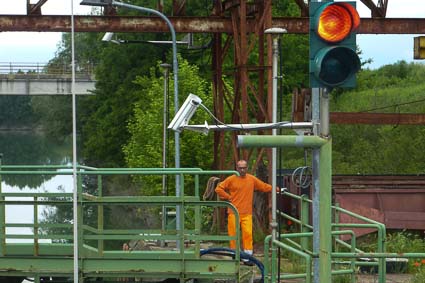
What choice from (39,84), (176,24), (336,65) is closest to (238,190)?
(336,65)

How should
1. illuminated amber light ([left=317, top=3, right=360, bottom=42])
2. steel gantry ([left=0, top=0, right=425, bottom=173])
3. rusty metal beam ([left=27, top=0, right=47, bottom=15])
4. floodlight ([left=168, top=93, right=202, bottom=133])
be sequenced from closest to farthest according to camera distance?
1. illuminated amber light ([left=317, top=3, right=360, bottom=42])
2. floodlight ([left=168, top=93, right=202, bottom=133])
3. steel gantry ([left=0, top=0, right=425, bottom=173])
4. rusty metal beam ([left=27, top=0, right=47, bottom=15])

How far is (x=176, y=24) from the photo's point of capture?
26.2m

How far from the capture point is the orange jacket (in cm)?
1577

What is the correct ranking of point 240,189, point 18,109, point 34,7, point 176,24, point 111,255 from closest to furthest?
point 111,255
point 240,189
point 34,7
point 176,24
point 18,109

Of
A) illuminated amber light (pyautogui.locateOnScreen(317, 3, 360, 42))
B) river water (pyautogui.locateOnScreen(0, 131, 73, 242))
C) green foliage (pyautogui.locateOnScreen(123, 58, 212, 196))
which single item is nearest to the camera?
illuminated amber light (pyautogui.locateOnScreen(317, 3, 360, 42))

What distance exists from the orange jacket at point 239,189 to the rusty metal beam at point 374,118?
979cm

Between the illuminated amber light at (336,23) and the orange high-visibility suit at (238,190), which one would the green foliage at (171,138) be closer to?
the orange high-visibility suit at (238,190)

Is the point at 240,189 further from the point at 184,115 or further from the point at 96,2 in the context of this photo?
the point at 96,2

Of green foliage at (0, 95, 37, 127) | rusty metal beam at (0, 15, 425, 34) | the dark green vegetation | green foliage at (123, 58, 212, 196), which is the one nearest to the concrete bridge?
the dark green vegetation

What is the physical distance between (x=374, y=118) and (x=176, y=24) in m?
5.33

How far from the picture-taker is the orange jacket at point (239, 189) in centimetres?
1577

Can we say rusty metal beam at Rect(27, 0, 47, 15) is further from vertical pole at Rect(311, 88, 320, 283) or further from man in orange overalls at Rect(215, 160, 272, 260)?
vertical pole at Rect(311, 88, 320, 283)

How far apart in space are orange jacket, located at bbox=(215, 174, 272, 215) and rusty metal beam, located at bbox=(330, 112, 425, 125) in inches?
386

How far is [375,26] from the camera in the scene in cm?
2628
